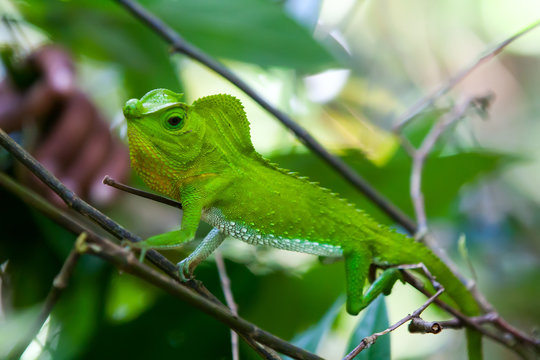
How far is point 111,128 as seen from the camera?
1.77 meters

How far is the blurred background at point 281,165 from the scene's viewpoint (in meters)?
1.40

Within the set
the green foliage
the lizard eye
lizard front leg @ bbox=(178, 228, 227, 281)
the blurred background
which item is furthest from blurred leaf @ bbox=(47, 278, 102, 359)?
the green foliage

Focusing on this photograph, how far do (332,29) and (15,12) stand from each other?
1.34 metres

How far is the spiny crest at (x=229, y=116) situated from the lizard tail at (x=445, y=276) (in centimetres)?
39

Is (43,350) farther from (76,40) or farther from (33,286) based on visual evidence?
(76,40)

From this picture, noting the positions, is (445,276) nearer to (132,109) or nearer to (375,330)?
(375,330)

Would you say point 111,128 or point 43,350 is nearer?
point 43,350

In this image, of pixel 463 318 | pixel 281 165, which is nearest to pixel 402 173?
pixel 281 165

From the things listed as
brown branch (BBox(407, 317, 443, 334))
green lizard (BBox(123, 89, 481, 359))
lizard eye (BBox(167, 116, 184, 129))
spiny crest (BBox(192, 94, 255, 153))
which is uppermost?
spiny crest (BBox(192, 94, 255, 153))

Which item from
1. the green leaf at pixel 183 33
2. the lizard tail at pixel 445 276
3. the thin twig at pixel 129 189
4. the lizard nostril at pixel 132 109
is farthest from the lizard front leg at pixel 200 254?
the green leaf at pixel 183 33

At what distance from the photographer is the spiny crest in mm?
1021

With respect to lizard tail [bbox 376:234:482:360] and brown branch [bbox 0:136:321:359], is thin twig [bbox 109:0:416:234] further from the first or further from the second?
brown branch [bbox 0:136:321:359]

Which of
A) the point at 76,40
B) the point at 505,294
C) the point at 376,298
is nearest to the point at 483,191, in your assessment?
the point at 505,294

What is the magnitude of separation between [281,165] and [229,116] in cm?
68
